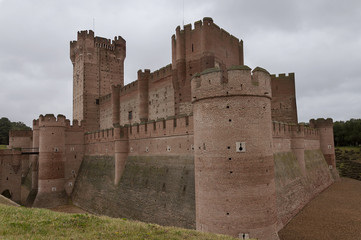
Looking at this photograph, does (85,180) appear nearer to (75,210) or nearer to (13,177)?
(75,210)

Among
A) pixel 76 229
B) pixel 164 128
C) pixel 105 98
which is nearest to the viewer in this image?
pixel 76 229

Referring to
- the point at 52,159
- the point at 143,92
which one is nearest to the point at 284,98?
the point at 143,92

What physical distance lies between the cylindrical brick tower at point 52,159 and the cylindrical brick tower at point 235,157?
834 inches

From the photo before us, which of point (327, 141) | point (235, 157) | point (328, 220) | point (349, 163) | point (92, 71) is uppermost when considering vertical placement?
point (92, 71)

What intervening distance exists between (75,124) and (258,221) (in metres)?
25.0

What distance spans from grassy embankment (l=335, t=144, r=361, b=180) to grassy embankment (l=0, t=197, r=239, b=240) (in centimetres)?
3423

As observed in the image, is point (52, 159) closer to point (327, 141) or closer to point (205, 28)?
point (205, 28)

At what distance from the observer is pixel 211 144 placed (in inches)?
427

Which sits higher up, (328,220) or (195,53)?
(195,53)

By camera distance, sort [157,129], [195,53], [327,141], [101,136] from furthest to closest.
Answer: [327,141] → [101,136] → [195,53] → [157,129]

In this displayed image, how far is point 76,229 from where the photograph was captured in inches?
281

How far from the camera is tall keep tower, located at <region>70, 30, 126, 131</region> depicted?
39062mm

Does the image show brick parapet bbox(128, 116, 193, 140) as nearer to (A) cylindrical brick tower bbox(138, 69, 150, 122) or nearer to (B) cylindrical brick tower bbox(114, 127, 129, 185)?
(B) cylindrical brick tower bbox(114, 127, 129, 185)

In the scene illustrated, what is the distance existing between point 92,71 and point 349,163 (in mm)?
45800
